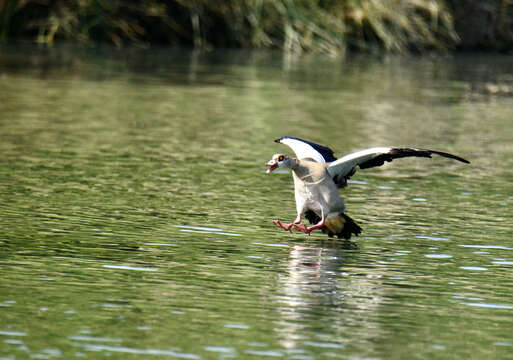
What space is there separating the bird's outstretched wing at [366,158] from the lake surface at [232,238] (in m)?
0.48

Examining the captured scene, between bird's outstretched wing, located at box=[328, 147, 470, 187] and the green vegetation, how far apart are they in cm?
2371

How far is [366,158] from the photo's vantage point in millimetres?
8289

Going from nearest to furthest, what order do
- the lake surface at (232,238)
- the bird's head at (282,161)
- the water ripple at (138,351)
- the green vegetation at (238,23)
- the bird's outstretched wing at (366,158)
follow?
1. the water ripple at (138,351)
2. the lake surface at (232,238)
3. the bird's outstretched wing at (366,158)
4. the bird's head at (282,161)
5. the green vegetation at (238,23)

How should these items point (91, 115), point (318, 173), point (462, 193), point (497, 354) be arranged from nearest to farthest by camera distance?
point (497, 354) < point (318, 173) < point (462, 193) < point (91, 115)

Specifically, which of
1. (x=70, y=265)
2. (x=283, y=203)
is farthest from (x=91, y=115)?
(x=70, y=265)

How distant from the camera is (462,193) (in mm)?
10805

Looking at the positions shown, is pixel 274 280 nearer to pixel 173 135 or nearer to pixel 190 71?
pixel 173 135

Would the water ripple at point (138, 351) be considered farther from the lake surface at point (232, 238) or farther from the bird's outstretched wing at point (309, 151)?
the bird's outstretched wing at point (309, 151)

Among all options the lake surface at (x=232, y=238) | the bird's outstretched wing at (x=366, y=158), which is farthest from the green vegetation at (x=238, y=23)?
the bird's outstretched wing at (x=366, y=158)

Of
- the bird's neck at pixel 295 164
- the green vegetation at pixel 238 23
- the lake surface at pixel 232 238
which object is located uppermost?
the green vegetation at pixel 238 23

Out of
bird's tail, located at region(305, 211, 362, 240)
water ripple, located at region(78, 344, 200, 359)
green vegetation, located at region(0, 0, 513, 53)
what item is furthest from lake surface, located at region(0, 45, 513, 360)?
green vegetation, located at region(0, 0, 513, 53)

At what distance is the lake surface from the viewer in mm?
5746

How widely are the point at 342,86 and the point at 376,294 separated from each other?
16.7 m

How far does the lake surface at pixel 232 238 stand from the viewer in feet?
18.9
